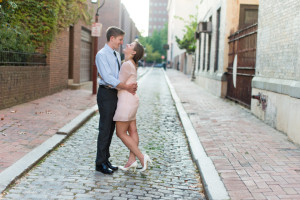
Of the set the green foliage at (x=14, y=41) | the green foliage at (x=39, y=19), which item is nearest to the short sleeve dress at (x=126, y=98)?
the green foliage at (x=14, y=41)

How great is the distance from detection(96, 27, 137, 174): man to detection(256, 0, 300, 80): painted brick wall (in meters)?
3.56

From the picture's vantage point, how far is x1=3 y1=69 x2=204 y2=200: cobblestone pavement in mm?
3959

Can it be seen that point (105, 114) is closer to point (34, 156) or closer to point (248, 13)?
point (34, 156)

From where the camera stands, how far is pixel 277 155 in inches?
216

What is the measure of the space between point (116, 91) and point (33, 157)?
60.8 inches

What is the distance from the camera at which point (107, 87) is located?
177 inches

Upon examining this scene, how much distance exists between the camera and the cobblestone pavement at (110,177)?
3.96 meters

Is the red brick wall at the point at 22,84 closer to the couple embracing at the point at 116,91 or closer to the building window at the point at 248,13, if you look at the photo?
the couple embracing at the point at 116,91

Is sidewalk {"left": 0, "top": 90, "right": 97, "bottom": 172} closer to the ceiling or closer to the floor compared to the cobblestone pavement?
closer to the ceiling

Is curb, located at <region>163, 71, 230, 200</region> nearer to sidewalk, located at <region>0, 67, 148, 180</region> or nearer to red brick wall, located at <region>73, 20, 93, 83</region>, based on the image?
sidewalk, located at <region>0, 67, 148, 180</region>

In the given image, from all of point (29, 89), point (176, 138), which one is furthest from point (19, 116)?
point (176, 138)

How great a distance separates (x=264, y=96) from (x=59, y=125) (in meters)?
4.67

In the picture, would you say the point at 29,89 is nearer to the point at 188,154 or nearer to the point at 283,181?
the point at 188,154

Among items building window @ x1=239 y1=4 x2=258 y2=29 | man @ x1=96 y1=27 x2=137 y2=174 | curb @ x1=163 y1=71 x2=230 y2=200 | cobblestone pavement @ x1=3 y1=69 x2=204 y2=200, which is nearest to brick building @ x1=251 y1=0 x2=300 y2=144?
curb @ x1=163 y1=71 x2=230 y2=200
